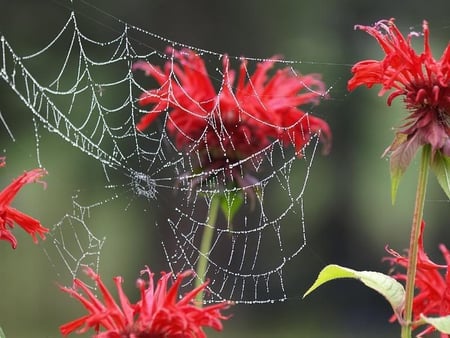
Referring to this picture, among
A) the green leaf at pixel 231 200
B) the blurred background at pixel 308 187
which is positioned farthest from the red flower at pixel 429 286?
the blurred background at pixel 308 187

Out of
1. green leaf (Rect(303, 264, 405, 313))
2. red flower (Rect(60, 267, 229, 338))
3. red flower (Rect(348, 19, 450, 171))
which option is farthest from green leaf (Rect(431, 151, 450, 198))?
red flower (Rect(60, 267, 229, 338))

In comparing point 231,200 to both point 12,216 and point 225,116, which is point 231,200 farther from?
point 12,216

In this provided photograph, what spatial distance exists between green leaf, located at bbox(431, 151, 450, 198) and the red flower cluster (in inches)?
18.5

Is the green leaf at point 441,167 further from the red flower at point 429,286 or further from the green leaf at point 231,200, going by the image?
the green leaf at point 231,200

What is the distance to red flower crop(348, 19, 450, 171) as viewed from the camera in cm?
128

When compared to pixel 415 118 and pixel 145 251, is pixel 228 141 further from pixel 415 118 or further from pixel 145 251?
pixel 145 251

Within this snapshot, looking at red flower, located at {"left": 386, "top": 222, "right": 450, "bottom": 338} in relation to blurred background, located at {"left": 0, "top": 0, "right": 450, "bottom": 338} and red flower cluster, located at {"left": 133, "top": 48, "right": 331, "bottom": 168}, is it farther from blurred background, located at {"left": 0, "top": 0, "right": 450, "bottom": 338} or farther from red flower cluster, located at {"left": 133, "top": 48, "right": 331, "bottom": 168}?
blurred background, located at {"left": 0, "top": 0, "right": 450, "bottom": 338}

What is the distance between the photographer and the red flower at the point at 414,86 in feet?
4.21

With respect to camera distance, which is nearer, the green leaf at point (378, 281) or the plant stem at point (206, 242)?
the green leaf at point (378, 281)

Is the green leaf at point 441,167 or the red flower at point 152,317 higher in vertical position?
the green leaf at point 441,167

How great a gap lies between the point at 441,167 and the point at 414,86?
0.10m

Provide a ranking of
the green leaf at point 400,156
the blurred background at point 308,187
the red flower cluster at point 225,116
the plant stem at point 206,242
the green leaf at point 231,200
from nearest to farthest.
Answer: the green leaf at point 400,156
the plant stem at point 206,242
the green leaf at point 231,200
the red flower cluster at point 225,116
the blurred background at point 308,187

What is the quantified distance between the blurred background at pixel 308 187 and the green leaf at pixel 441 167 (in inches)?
217

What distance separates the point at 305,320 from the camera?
26.2ft
